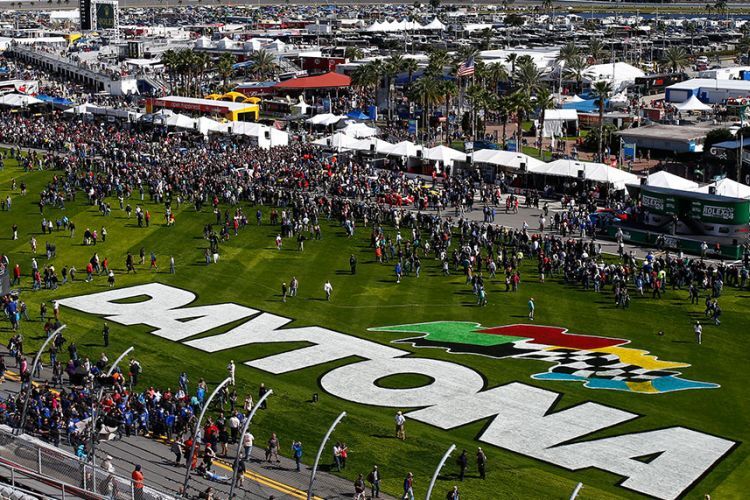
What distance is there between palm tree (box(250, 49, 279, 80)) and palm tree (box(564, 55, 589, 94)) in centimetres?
4417

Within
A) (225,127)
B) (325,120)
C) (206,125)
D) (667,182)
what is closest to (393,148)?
(325,120)

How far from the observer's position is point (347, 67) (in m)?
161

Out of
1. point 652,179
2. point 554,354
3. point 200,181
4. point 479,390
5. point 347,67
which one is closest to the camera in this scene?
point 479,390

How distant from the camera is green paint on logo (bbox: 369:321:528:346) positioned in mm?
59250

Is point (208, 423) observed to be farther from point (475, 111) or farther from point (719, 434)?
point (475, 111)

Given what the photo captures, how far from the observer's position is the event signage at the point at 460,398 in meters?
44.5

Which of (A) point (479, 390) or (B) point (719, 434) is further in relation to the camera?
(A) point (479, 390)

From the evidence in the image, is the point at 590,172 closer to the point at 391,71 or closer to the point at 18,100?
the point at 391,71

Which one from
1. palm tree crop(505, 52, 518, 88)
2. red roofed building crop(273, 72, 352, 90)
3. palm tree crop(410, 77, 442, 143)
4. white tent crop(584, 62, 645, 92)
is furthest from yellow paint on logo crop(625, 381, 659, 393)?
red roofed building crop(273, 72, 352, 90)

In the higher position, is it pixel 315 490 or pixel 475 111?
pixel 475 111

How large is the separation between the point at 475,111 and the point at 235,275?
174ft

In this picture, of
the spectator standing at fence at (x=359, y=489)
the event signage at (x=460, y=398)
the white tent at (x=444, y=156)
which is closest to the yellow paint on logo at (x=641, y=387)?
the event signage at (x=460, y=398)

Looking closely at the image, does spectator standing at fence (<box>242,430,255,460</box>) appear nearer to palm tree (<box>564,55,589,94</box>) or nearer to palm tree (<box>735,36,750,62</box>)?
palm tree (<box>564,55,589,94</box>)

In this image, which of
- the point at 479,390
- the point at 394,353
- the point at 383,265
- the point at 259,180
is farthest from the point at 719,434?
the point at 259,180
